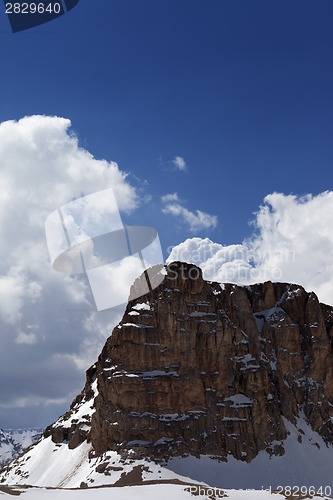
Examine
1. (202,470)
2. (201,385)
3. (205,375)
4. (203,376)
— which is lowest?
(202,470)

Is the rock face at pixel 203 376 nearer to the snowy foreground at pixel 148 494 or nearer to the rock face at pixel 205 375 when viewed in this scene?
the rock face at pixel 205 375

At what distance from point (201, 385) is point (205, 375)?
476 centimetres

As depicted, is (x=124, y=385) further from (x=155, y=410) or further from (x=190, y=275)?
(x=190, y=275)

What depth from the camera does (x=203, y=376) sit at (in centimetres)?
13625

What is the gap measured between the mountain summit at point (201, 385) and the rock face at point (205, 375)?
0.25 m

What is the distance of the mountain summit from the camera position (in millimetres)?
124875

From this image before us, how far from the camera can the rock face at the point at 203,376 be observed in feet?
412

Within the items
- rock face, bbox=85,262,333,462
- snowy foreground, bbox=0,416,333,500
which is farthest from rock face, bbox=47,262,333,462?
snowy foreground, bbox=0,416,333,500

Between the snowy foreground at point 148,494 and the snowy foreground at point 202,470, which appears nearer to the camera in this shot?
the snowy foreground at point 148,494


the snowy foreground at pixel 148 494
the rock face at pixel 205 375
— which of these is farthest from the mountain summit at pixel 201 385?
the snowy foreground at pixel 148 494

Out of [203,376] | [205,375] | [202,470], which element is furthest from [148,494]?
[205,375]

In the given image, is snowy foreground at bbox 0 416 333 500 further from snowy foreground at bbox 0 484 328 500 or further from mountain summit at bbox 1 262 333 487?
snowy foreground at bbox 0 484 328 500

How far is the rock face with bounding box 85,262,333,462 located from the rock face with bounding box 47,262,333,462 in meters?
0.24

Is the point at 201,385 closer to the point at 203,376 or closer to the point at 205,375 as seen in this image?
the point at 203,376
